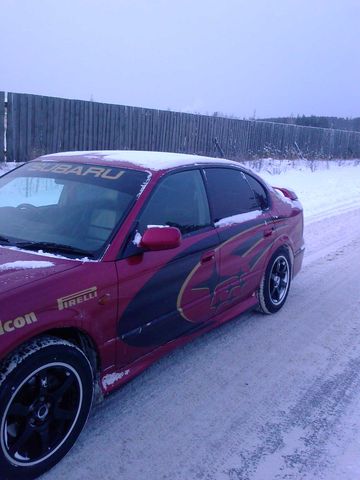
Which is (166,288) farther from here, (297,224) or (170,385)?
(297,224)

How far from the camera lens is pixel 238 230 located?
423 cm

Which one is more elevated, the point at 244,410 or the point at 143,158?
the point at 143,158

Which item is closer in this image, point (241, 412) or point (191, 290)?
point (241, 412)

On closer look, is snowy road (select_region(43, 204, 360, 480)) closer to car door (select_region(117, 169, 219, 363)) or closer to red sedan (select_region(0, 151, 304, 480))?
red sedan (select_region(0, 151, 304, 480))

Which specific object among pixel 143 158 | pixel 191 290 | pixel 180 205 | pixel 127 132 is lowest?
pixel 191 290

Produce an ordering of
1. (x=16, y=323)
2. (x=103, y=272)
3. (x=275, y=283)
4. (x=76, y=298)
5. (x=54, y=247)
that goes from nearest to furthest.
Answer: (x=16, y=323) → (x=76, y=298) → (x=103, y=272) → (x=54, y=247) → (x=275, y=283)

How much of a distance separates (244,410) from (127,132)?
12.9 metres

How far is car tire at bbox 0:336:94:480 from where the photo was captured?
94.7 inches

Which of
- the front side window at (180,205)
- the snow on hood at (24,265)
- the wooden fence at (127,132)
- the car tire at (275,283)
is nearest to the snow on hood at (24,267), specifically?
the snow on hood at (24,265)

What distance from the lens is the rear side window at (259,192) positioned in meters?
4.74

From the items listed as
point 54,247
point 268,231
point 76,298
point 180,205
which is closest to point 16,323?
point 76,298

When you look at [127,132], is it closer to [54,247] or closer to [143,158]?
[143,158]

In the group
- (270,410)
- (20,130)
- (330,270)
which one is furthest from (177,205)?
(20,130)

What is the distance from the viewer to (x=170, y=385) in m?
3.61
